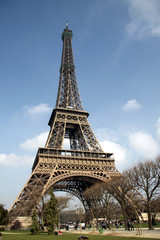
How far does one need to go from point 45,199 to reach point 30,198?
16.5ft

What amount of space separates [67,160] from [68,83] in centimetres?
2701

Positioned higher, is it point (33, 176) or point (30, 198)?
point (33, 176)

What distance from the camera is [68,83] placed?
61.8 meters

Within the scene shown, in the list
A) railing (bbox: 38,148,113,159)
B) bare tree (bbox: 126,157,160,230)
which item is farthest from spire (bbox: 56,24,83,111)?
bare tree (bbox: 126,157,160,230)

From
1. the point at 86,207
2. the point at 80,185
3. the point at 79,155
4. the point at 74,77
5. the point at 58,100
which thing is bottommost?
the point at 86,207

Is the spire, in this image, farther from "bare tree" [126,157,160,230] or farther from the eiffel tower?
"bare tree" [126,157,160,230]

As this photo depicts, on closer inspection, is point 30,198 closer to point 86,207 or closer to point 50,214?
point 50,214

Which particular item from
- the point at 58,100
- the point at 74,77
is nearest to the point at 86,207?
the point at 58,100

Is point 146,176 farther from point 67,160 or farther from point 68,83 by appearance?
point 68,83

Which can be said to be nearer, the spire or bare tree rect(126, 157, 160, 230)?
bare tree rect(126, 157, 160, 230)

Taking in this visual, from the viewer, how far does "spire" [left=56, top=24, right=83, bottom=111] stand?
58344 millimetres

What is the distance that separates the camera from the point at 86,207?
54.5 meters

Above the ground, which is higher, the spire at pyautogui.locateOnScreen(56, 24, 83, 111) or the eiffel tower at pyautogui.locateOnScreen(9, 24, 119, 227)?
the spire at pyautogui.locateOnScreen(56, 24, 83, 111)

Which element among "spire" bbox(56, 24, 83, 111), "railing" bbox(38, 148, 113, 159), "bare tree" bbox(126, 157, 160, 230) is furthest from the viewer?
"spire" bbox(56, 24, 83, 111)
